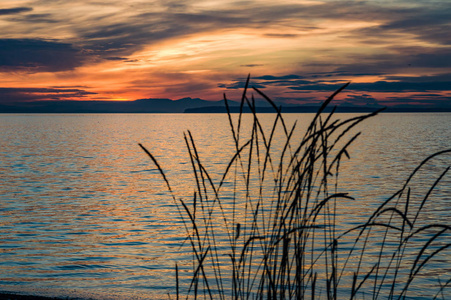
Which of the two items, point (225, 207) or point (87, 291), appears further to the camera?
point (225, 207)

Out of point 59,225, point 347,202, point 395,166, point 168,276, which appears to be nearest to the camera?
point 168,276

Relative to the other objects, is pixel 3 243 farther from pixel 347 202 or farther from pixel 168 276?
pixel 347 202

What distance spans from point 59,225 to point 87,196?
5.46 metres

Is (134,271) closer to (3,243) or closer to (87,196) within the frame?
(3,243)

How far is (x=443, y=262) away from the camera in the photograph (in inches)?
436

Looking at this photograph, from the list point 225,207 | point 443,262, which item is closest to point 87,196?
point 225,207

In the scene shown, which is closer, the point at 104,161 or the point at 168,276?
the point at 168,276

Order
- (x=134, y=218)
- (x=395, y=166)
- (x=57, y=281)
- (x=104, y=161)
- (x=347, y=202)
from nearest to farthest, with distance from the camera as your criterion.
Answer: (x=57, y=281) < (x=134, y=218) < (x=347, y=202) < (x=395, y=166) < (x=104, y=161)

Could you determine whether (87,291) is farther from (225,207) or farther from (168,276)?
(225,207)

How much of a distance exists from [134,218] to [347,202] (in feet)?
28.7

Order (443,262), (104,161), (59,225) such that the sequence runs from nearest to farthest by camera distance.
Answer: (443,262), (59,225), (104,161)

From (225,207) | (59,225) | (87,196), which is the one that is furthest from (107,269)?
(87,196)

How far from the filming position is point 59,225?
14.8 meters

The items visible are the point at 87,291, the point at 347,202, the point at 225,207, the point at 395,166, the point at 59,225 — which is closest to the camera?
the point at 87,291
